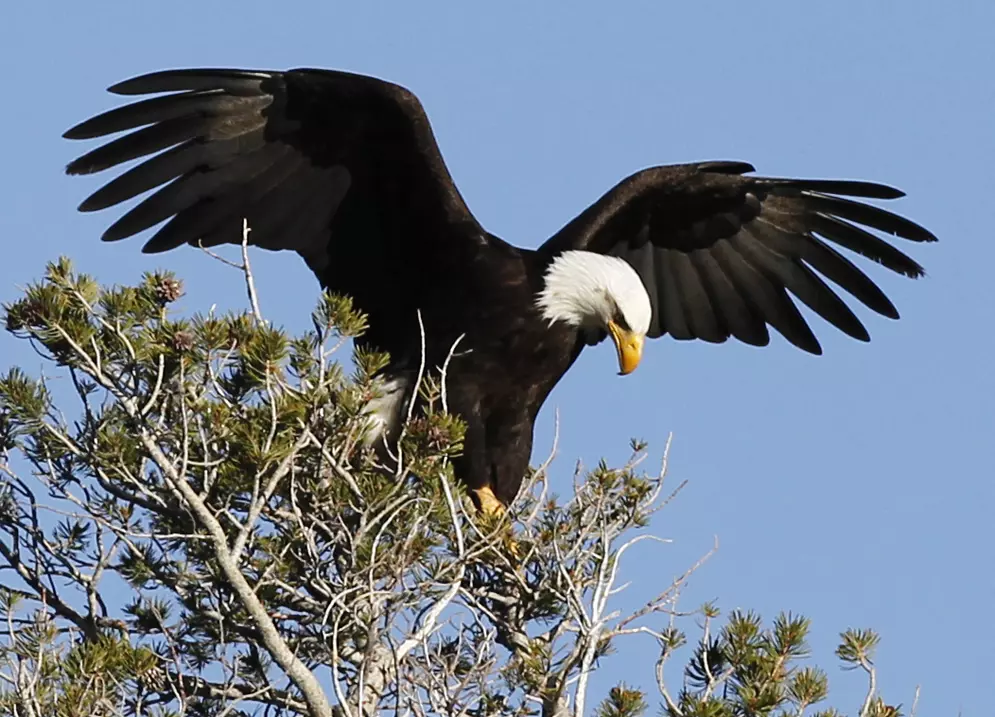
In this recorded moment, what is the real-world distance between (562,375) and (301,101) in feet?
4.75

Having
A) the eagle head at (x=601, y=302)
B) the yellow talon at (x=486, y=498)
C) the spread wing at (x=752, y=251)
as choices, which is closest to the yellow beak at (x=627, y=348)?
the eagle head at (x=601, y=302)

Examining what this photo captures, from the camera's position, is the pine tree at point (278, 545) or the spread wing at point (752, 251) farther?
the spread wing at point (752, 251)

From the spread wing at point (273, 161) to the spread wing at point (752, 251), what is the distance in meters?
1.21

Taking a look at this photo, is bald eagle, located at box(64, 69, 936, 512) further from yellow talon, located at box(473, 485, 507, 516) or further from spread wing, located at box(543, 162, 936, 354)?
spread wing, located at box(543, 162, 936, 354)

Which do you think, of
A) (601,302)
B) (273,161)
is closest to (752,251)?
(601,302)

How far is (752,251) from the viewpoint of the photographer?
7719 mm

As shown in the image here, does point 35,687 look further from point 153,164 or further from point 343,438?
point 153,164

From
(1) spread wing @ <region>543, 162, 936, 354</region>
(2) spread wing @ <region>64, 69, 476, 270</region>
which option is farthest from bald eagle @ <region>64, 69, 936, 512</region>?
(1) spread wing @ <region>543, 162, 936, 354</region>

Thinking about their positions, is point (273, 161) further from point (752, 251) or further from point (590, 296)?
point (752, 251)

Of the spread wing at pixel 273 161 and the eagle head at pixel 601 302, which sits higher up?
the spread wing at pixel 273 161

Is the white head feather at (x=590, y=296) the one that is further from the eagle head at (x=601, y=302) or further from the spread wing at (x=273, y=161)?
the spread wing at (x=273, y=161)

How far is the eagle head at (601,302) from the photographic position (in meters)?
6.45

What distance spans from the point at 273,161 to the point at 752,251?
2.31m

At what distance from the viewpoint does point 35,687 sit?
4.12 m
